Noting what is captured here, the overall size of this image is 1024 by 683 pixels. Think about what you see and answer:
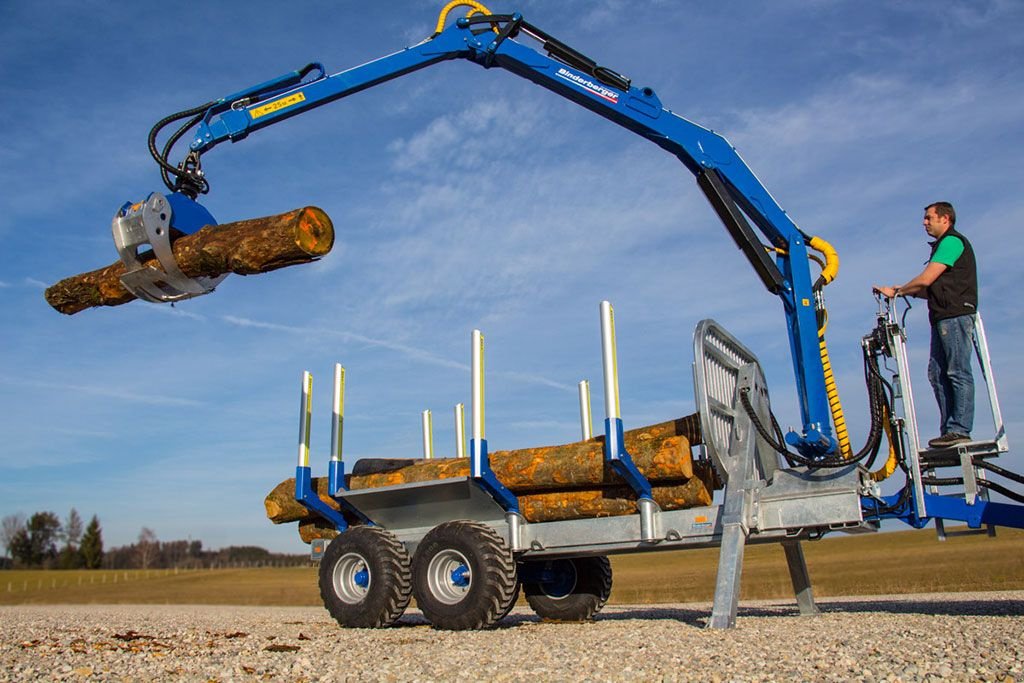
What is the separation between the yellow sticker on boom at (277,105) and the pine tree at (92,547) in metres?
113

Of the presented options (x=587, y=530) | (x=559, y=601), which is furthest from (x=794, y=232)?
(x=559, y=601)

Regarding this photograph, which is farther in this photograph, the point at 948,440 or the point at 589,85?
the point at 589,85

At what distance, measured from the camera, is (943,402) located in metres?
7.62

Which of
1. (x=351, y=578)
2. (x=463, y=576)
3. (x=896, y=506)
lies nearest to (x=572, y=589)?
(x=463, y=576)

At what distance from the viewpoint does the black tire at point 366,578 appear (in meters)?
9.38

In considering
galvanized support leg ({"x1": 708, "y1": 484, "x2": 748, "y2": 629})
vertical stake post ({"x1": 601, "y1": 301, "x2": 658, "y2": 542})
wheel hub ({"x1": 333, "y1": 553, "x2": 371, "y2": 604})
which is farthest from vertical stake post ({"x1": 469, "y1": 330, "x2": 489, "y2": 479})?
galvanized support leg ({"x1": 708, "y1": 484, "x2": 748, "y2": 629})

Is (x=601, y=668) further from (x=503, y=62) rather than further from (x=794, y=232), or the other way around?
(x=503, y=62)

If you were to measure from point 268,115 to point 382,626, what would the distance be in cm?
580

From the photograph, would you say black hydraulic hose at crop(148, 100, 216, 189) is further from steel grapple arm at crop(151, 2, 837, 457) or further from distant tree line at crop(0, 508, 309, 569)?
distant tree line at crop(0, 508, 309, 569)

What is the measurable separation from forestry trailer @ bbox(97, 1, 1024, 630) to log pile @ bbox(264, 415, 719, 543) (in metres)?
0.13

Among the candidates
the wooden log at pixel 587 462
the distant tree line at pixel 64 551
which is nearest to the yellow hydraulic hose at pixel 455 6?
the wooden log at pixel 587 462

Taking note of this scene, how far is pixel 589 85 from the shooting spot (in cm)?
971

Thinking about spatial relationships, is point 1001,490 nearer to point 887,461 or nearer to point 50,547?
point 887,461

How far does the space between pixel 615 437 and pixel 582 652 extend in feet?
7.81
